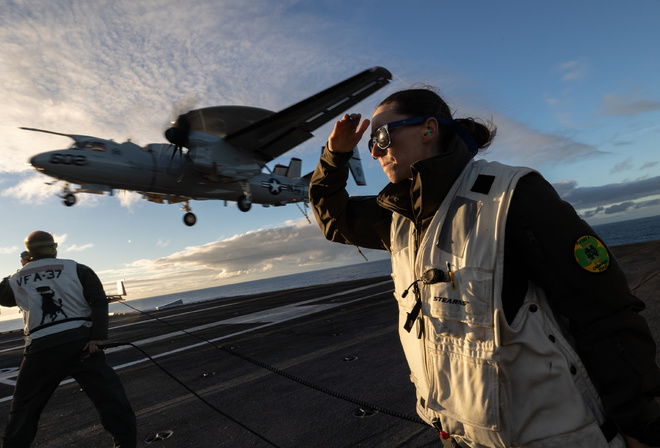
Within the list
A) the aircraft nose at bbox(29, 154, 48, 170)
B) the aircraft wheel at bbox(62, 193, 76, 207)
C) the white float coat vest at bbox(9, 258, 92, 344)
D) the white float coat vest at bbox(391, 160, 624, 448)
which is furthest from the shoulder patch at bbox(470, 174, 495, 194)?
the aircraft wheel at bbox(62, 193, 76, 207)

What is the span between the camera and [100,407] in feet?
11.1

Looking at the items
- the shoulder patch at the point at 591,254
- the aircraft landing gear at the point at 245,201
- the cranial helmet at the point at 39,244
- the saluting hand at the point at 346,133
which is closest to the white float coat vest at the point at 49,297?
the cranial helmet at the point at 39,244

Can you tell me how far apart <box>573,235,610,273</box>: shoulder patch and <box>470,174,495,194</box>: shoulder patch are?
0.34m

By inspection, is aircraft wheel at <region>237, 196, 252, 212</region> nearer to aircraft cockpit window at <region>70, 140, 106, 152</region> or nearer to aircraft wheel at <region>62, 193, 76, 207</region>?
aircraft cockpit window at <region>70, 140, 106, 152</region>

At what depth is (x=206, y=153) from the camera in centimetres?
1958

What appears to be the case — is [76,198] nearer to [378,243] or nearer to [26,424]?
[26,424]

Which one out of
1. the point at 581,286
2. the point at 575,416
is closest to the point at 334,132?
the point at 581,286

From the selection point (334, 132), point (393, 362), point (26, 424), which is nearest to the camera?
point (334, 132)

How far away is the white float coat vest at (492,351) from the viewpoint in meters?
1.18

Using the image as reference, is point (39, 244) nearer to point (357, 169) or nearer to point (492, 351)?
point (492, 351)

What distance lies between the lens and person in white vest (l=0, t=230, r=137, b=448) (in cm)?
→ 332

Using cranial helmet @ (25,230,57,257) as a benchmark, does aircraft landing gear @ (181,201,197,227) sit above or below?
above

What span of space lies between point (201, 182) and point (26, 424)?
18.8m

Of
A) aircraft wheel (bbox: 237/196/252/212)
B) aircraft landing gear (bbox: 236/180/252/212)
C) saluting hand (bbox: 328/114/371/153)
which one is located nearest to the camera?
saluting hand (bbox: 328/114/371/153)
